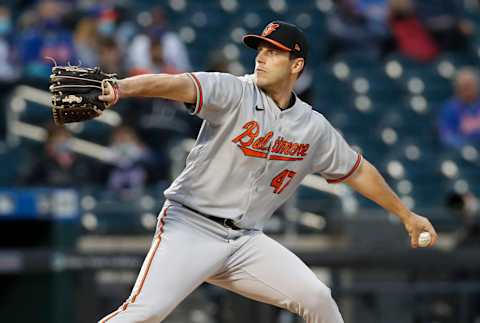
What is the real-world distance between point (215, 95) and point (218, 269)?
0.85m

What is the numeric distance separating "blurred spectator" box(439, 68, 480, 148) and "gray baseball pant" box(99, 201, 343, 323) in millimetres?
5056

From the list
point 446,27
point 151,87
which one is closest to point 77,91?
point 151,87

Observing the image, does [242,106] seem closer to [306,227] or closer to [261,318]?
[261,318]

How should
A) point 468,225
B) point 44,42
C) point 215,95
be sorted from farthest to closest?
1. point 44,42
2. point 468,225
3. point 215,95

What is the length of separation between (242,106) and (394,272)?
2.91m

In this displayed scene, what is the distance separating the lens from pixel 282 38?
16.0ft

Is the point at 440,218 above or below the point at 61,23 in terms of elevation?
below

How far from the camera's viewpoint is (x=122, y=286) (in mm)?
7145

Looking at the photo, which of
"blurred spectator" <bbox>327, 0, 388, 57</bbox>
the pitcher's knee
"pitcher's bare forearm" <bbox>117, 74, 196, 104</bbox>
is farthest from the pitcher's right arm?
"blurred spectator" <bbox>327, 0, 388, 57</bbox>

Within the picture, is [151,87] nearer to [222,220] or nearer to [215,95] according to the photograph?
[215,95]

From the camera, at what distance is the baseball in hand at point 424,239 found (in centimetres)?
525

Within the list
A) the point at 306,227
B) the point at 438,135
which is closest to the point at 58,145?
the point at 306,227

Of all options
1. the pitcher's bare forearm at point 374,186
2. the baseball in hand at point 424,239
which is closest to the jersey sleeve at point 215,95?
the pitcher's bare forearm at point 374,186

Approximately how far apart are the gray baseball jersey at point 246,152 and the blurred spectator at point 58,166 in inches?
136
